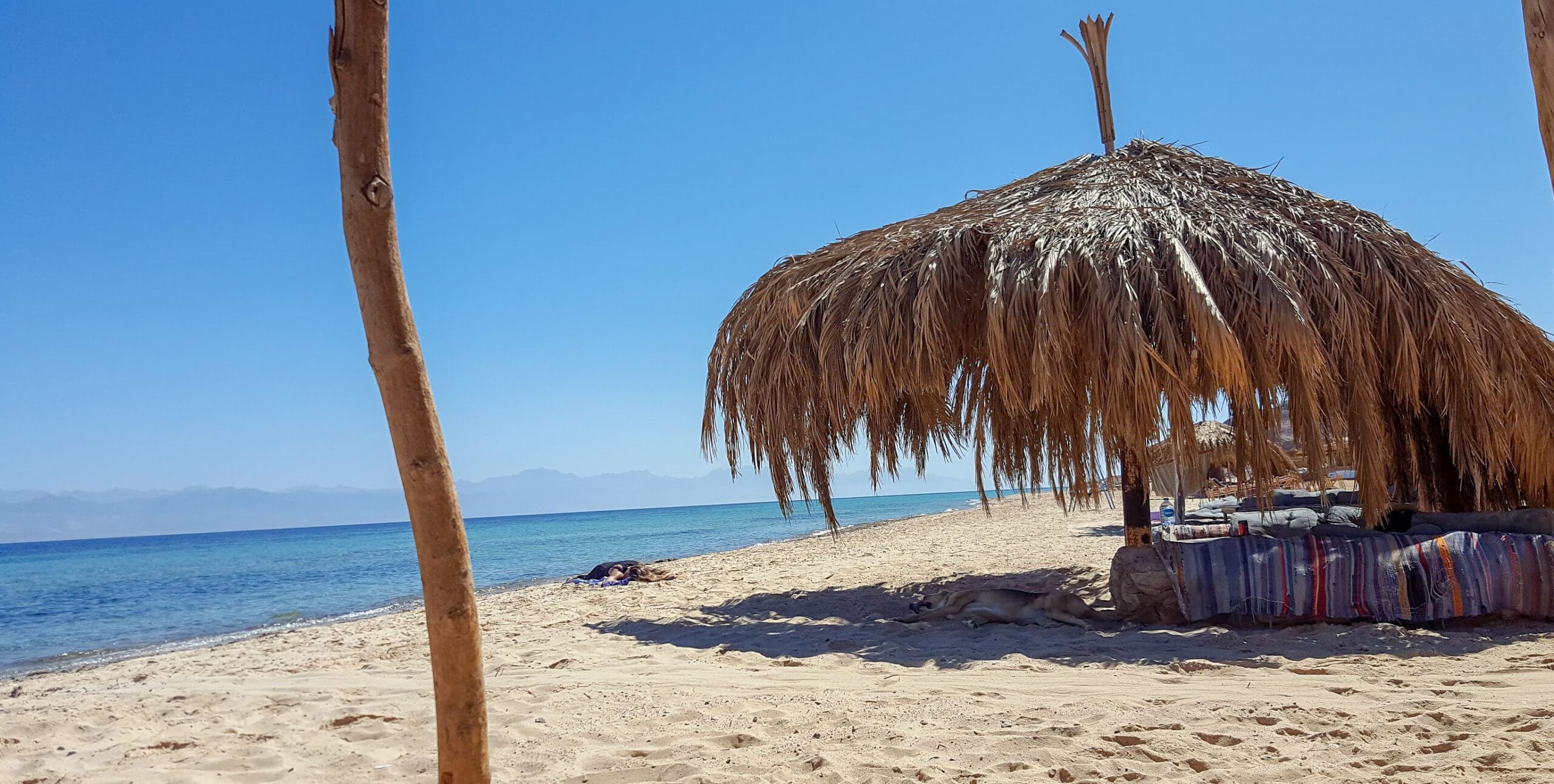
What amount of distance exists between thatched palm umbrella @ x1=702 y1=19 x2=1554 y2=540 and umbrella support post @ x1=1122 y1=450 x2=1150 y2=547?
0.09ft

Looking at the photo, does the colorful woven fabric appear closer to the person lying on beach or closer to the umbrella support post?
the umbrella support post

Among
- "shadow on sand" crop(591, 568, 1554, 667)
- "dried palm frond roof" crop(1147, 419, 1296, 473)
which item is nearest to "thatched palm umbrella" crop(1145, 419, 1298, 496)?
"dried palm frond roof" crop(1147, 419, 1296, 473)

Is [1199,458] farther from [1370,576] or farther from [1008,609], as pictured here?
[1008,609]

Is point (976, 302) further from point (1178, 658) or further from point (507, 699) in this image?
point (507, 699)

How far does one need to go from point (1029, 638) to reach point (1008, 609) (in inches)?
21.0

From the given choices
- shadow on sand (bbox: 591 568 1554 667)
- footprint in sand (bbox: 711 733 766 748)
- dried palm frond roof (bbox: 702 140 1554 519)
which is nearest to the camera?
footprint in sand (bbox: 711 733 766 748)

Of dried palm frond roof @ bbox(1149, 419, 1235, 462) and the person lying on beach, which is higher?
dried palm frond roof @ bbox(1149, 419, 1235, 462)

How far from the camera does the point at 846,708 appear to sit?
340cm

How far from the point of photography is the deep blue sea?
30.0 feet

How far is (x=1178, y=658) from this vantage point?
4.10m

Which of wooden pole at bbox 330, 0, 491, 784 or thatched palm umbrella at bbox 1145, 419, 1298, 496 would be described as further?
thatched palm umbrella at bbox 1145, 419, 1298, 496

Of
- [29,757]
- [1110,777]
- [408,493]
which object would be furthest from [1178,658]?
[29,757]

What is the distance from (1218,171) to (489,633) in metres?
6.36

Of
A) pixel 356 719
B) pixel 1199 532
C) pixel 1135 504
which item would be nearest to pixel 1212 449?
pixel 1199 532
